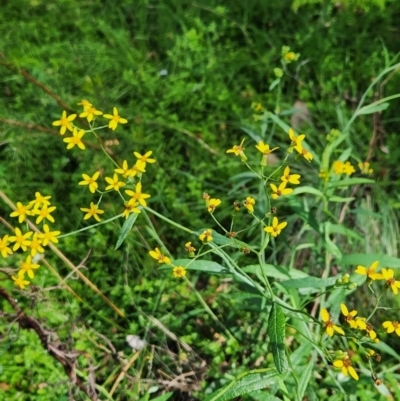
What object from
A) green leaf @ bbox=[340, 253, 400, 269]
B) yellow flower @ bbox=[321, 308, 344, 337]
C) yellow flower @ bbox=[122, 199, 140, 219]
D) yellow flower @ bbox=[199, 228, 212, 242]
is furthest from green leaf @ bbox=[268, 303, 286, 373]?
green leaf @ bbox=[340, 253, 400, 269]

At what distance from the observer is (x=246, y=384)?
4.01 feet

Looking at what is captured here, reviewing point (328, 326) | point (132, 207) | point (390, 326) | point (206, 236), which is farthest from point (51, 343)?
point (390, 326)

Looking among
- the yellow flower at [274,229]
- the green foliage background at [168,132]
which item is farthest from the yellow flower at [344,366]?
the green foliage background at [168,132]

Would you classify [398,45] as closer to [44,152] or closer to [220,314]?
[220,314]

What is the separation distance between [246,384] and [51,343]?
61cm

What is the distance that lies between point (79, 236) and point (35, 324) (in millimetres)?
526

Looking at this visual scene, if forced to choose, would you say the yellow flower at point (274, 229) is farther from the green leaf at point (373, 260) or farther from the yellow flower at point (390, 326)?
the green leaf at point (373, 260)

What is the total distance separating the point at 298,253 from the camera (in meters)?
1.91

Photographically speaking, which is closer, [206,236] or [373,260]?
[206,236]

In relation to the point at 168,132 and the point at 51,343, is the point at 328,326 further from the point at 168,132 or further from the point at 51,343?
the point at 168,132

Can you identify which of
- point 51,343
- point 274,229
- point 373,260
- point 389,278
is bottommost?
point 373,260

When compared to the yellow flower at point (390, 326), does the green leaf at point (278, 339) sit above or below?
above

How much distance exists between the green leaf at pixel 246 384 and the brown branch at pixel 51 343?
47cm

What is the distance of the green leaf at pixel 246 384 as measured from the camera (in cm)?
119
